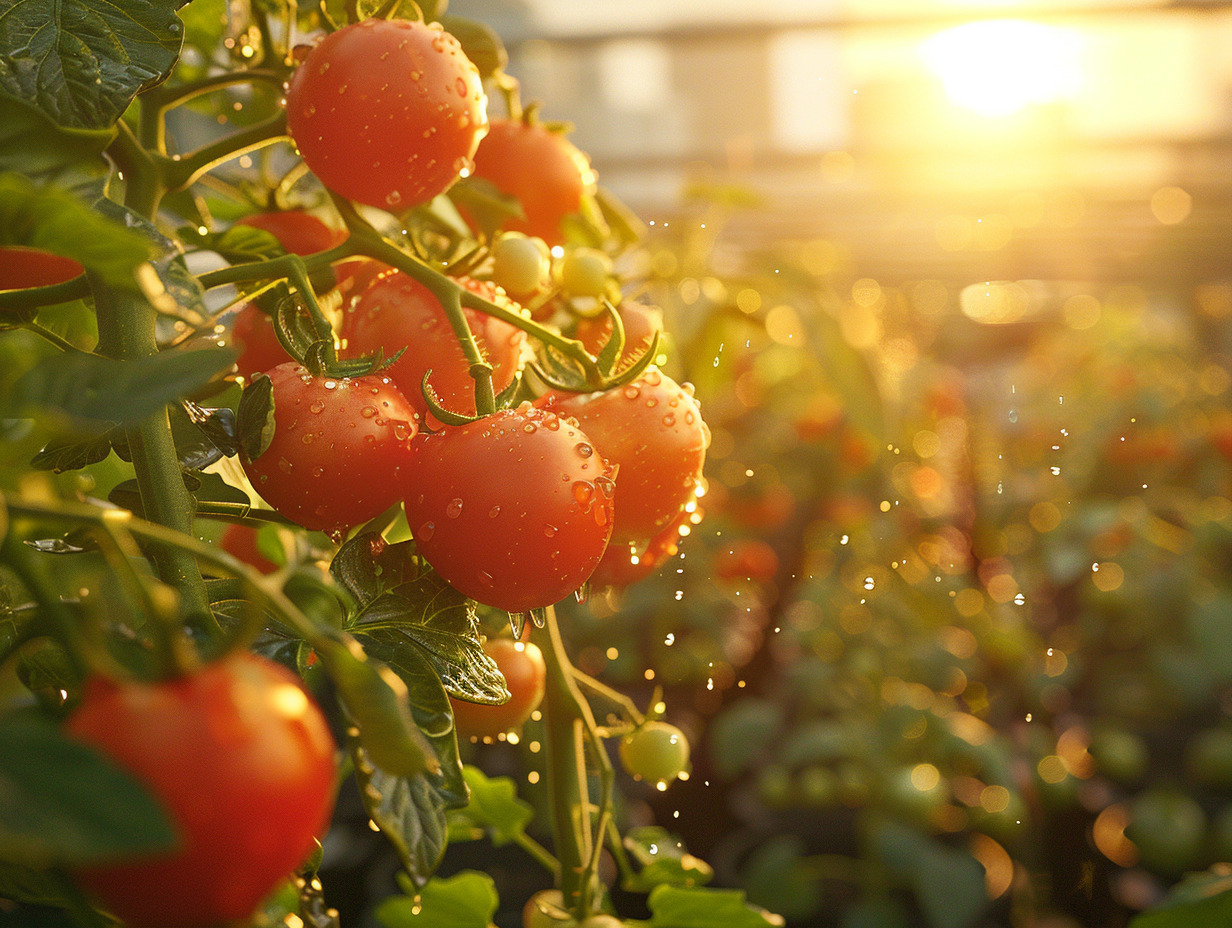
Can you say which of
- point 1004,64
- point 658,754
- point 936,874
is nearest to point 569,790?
point 658,754

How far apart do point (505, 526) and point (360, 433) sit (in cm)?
6

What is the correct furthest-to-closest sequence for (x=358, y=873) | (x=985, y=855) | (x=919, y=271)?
(x=919, y=271), (x=985, y=855), (x=358, y=873)

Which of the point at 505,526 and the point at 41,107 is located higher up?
the point at 41,107

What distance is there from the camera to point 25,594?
0.33m

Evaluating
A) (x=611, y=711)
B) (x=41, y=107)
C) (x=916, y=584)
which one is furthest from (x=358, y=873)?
(x=916, y=584)

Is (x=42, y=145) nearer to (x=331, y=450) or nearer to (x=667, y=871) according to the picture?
(x=331, y=450)

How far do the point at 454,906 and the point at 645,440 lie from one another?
0.97ft

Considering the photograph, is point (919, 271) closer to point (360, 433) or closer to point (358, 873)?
point (358, 873)

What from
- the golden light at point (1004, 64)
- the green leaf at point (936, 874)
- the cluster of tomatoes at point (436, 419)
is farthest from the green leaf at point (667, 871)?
the golden light at point (1004, 64)

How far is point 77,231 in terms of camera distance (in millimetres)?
216

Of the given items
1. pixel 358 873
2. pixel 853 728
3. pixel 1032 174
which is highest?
pixel 1032 174

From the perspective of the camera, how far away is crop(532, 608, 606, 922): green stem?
46 centimetres

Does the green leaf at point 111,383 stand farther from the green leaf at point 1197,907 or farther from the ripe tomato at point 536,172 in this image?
the green leaf at point 1197,907

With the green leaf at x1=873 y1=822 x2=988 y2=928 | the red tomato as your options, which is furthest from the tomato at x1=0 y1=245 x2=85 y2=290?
the green leaf at x1=873 y1=822 x2=988 y2=928
